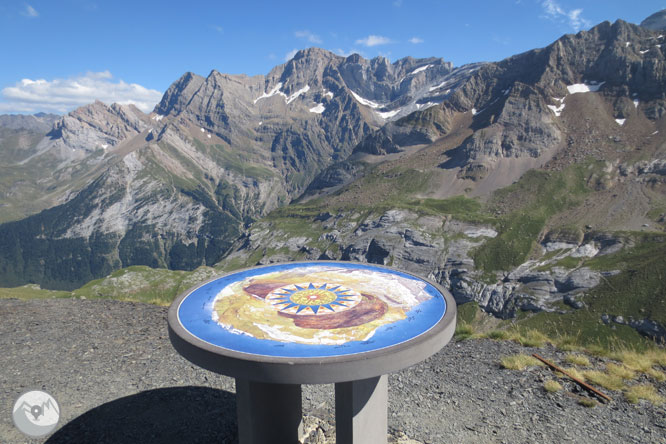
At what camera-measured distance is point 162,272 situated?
44781 millimetres

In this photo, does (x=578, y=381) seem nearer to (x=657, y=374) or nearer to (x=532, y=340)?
(x=657, y=374)

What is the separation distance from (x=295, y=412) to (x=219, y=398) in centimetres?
487

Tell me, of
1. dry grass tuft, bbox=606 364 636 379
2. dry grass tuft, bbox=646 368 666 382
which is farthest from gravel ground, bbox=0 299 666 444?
dry grass tuft, bbox=606 364 636 379

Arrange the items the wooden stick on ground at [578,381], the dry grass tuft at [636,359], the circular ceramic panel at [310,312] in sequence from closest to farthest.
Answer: the circular ceramic panel at [310,312] < the wooden stick on ground at [578,381] < the dry grass tuft at [636,359]

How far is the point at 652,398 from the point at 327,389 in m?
13.8

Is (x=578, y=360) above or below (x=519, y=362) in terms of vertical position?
above

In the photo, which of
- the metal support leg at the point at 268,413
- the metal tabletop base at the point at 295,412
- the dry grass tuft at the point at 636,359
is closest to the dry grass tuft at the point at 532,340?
the dry grass tuft at the point at 636,359

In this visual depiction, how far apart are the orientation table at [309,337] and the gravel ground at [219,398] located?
3.10 m

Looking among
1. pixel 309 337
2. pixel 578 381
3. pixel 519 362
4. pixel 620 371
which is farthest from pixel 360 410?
pixel 620 371

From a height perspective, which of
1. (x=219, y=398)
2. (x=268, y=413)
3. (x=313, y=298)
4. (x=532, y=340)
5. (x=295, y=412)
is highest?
(x=313, y=298)

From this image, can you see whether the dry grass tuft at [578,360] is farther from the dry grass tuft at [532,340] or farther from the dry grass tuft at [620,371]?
the dry grass tuft at [532,340]

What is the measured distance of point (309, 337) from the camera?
11344 mm

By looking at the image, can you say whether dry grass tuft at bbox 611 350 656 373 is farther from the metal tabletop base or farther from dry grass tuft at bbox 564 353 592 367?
the metal tabletop base

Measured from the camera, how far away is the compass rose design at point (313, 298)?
13.5 meters
